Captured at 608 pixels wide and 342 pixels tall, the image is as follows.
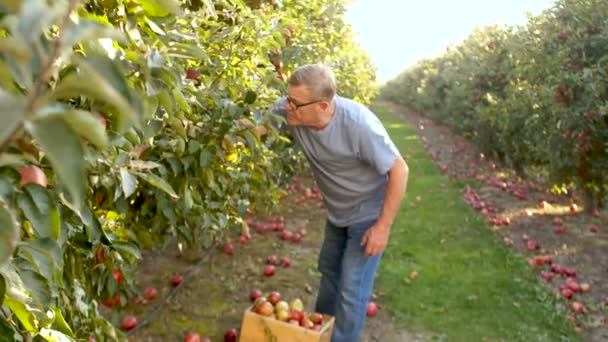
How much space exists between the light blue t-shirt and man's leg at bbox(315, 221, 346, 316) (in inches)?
6.2

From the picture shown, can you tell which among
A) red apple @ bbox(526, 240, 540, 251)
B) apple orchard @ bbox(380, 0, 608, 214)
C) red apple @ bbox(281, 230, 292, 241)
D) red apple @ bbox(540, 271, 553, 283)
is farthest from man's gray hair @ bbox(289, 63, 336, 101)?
red apple @ bbox(526, 240, 540, 251)

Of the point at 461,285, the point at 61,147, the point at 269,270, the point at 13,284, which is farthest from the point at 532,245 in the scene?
the point at 61,147

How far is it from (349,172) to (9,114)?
10.5ft

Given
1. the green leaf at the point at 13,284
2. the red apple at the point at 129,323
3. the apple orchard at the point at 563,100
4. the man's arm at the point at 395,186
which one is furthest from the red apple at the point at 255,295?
the green leaf at the point at 13,284

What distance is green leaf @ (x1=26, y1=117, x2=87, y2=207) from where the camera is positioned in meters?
0.50

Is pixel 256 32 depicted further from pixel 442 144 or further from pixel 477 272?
pixel 442 144

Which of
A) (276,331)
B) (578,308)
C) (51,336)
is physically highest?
(51,336)

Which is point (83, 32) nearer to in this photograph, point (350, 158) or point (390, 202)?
point (390, 202)

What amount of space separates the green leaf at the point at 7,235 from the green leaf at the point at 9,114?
0.19 m

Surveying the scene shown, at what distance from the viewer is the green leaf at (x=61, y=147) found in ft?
1.64

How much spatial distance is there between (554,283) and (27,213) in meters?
5.35

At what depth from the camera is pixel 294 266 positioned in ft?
19.4

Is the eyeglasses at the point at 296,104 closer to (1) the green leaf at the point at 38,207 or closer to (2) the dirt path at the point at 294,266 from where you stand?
(2) the dirt path at the point at 294,266

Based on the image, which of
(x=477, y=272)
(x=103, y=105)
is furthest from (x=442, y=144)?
(x=103, y=105)
